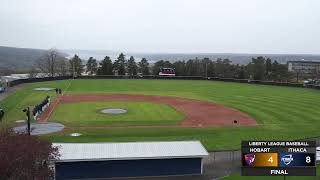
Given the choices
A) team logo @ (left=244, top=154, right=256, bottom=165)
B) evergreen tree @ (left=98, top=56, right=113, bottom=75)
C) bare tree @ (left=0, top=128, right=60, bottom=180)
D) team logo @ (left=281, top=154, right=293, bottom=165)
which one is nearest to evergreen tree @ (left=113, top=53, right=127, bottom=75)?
evergreen tree @ (left=98, top=56, right=113, bottom=75)

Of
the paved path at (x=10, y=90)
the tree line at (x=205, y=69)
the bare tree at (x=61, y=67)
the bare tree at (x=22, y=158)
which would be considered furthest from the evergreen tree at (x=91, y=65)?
the bare tree at (x=22, y=158)

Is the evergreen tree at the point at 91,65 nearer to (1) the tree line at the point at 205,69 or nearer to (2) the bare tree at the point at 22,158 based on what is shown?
(1) the tree line at the point at 205,69

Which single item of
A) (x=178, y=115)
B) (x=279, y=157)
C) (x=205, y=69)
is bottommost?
(x=178, y=115)

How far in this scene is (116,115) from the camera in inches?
1822

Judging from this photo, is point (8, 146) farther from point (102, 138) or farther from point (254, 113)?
point (254, 113)

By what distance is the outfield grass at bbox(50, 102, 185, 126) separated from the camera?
139ft

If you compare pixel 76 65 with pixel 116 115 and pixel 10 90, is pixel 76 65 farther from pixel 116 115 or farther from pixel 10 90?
pixel 116 115

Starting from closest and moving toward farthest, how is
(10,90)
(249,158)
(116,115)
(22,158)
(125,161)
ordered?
(22,158), (249,158), (125,161), (116,115), (10,90)

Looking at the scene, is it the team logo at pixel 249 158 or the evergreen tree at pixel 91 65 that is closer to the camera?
the team logo at pixel 249 158

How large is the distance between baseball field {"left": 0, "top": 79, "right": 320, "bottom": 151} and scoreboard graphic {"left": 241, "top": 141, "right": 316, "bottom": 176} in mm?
13551

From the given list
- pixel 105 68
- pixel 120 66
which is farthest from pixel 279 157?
pixel 120 66

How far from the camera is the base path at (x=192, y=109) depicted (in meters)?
43.4

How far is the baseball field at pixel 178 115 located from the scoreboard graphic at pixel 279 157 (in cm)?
1355

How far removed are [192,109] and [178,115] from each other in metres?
5.12
